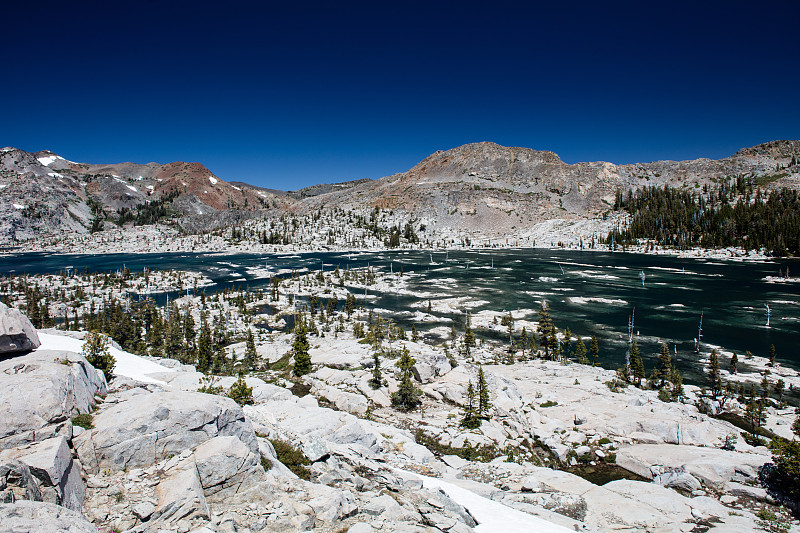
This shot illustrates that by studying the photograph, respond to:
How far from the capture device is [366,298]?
10206 cm

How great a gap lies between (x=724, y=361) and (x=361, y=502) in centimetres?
5876

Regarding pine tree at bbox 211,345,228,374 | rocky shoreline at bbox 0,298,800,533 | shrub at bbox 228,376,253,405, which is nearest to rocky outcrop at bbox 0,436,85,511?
rocky shoreline at bbox 0,298,800,533

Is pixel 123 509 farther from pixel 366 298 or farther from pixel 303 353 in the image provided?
pixel 366 298

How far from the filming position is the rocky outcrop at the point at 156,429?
11812 mm

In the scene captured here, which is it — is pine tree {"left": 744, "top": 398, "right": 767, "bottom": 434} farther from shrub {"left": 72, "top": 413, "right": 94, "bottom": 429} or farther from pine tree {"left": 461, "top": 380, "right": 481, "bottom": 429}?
shrub {"left": 72, "top": 413, "right": 94, "bottom": 429}

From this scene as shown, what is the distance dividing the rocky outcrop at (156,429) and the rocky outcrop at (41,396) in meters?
0.89

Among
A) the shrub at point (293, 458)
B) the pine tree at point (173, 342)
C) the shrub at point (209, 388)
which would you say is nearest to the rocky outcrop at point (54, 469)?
the shrub at point (293, 458)

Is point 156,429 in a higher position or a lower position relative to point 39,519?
lower

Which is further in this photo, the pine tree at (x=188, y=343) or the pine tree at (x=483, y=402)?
the pine tree at (x=188, y=343)

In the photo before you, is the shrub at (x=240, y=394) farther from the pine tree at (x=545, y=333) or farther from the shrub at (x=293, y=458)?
the pine tree at (x=545, y=333)

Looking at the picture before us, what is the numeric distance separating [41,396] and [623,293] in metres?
108

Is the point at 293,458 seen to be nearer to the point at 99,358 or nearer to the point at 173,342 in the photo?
the point at 99,358

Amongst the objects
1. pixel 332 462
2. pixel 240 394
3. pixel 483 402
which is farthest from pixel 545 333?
pixel 332 462

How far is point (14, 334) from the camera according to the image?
16.4 metres
